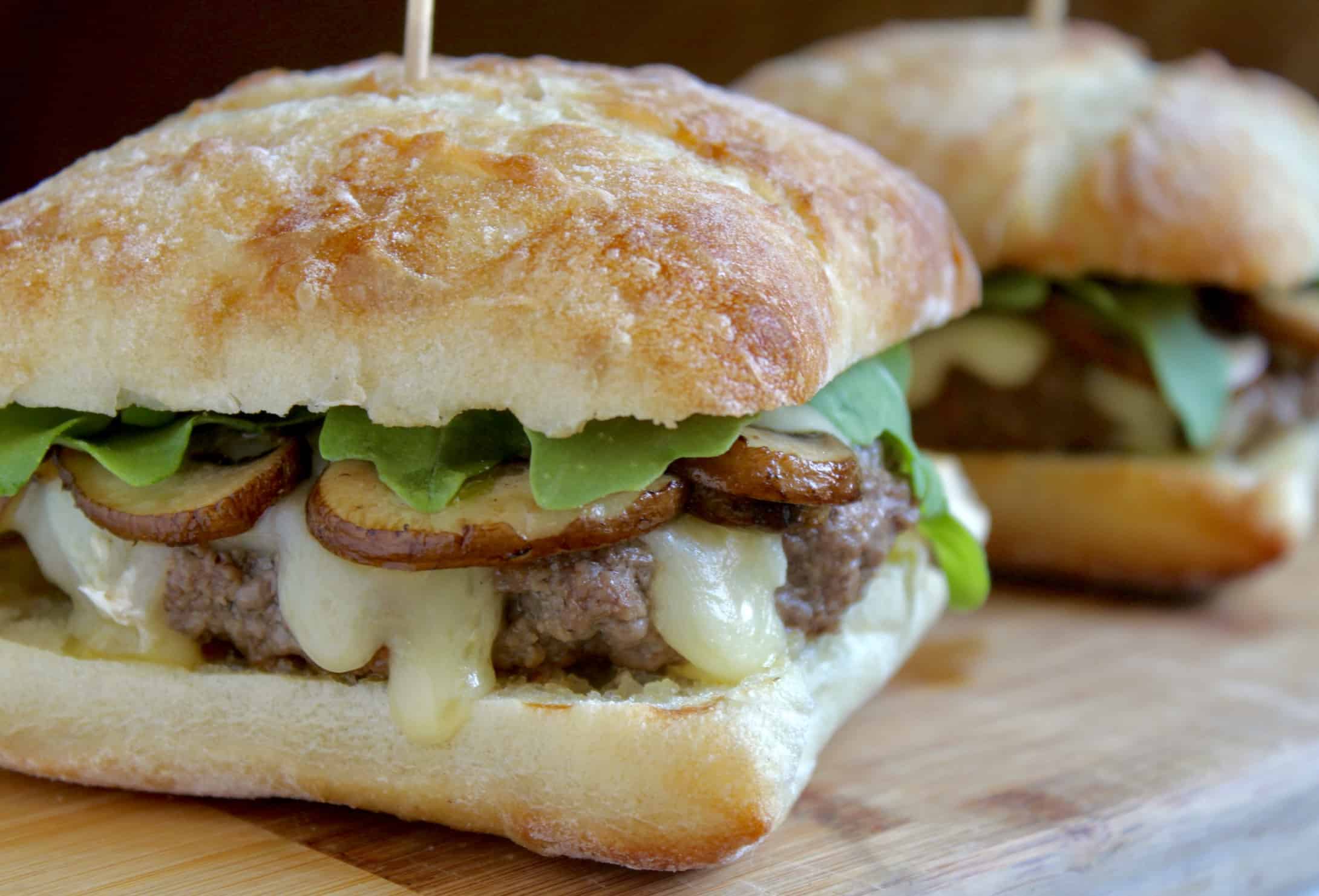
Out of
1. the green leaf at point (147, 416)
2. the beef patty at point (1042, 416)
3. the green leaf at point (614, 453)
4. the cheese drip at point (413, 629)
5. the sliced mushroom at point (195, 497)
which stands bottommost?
the beef patty at point (1042, 416)

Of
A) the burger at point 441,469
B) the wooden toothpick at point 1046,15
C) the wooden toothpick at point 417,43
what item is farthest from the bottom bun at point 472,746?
the wooden toothpick at point 1046,15

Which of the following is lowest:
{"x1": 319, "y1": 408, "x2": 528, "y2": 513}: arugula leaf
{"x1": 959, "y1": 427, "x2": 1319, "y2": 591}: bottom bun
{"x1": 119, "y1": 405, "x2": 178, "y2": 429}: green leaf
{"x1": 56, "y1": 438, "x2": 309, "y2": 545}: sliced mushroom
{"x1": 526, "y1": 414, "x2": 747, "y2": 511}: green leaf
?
{"x1": 959, "y1": 427, "x2": 1319, "y2": 591}: bottom bun

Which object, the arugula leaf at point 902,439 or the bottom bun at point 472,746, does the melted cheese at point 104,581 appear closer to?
the bottom bun at point 472,746

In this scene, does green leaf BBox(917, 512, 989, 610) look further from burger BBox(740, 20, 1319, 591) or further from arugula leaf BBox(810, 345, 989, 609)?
burger BBox(740, 20, 1319, 591)

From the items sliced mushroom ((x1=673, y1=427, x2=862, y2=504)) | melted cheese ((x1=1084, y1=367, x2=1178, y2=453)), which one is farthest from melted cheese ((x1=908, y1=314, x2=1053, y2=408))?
sliced mushroom ((x1=673, y1=427, x2=862, y2=504))

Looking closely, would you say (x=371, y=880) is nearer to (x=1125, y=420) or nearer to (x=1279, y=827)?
(x=1279, y=827)

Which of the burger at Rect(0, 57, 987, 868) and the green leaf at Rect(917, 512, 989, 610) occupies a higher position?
the burger at Rect(0, 57, 987, 868)

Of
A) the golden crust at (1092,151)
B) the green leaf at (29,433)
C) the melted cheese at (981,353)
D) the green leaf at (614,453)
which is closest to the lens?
the green leaf at (614,453)
